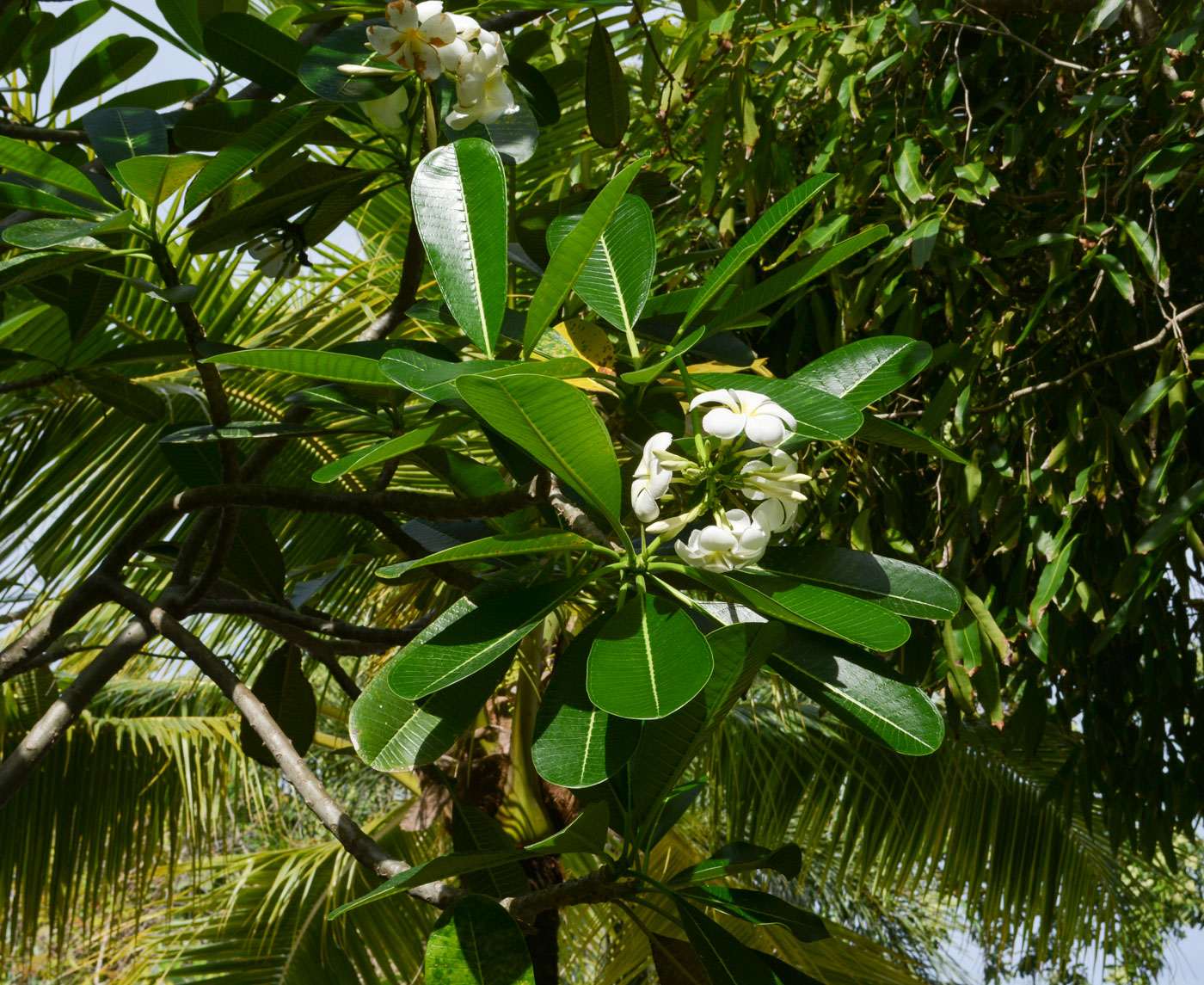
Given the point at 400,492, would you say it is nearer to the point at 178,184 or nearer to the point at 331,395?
the point at 331,395

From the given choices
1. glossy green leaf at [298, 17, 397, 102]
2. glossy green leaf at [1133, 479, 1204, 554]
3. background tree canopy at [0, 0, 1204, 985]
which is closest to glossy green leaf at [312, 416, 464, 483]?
background tree canopy at [0, 0, 1204, 985]

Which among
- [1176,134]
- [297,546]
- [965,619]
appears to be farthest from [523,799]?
[1176,134]

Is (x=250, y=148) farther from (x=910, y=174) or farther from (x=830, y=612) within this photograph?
(x=910, y=174)

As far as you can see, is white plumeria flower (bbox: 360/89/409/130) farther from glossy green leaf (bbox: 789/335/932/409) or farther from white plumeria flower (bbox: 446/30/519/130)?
glossy green leaf (bbox: 789/335/932/409)

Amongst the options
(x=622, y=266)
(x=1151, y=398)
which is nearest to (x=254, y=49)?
(x=622, y=266)

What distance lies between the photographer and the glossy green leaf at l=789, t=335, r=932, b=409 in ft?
1.65

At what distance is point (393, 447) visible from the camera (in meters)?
0.44

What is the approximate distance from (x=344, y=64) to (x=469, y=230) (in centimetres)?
17

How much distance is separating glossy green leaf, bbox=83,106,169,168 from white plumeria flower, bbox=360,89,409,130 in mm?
145

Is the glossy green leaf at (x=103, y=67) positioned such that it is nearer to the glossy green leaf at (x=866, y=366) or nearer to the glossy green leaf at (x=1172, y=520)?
the glossy green leaf at (x=866, y=366)

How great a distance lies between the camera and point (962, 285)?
1.11 m

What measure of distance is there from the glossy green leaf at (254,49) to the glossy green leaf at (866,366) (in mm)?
388

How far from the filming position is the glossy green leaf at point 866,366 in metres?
0.50

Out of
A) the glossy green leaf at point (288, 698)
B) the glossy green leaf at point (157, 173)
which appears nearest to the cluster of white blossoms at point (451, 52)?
the glossy green leaf at point (157, 173)
